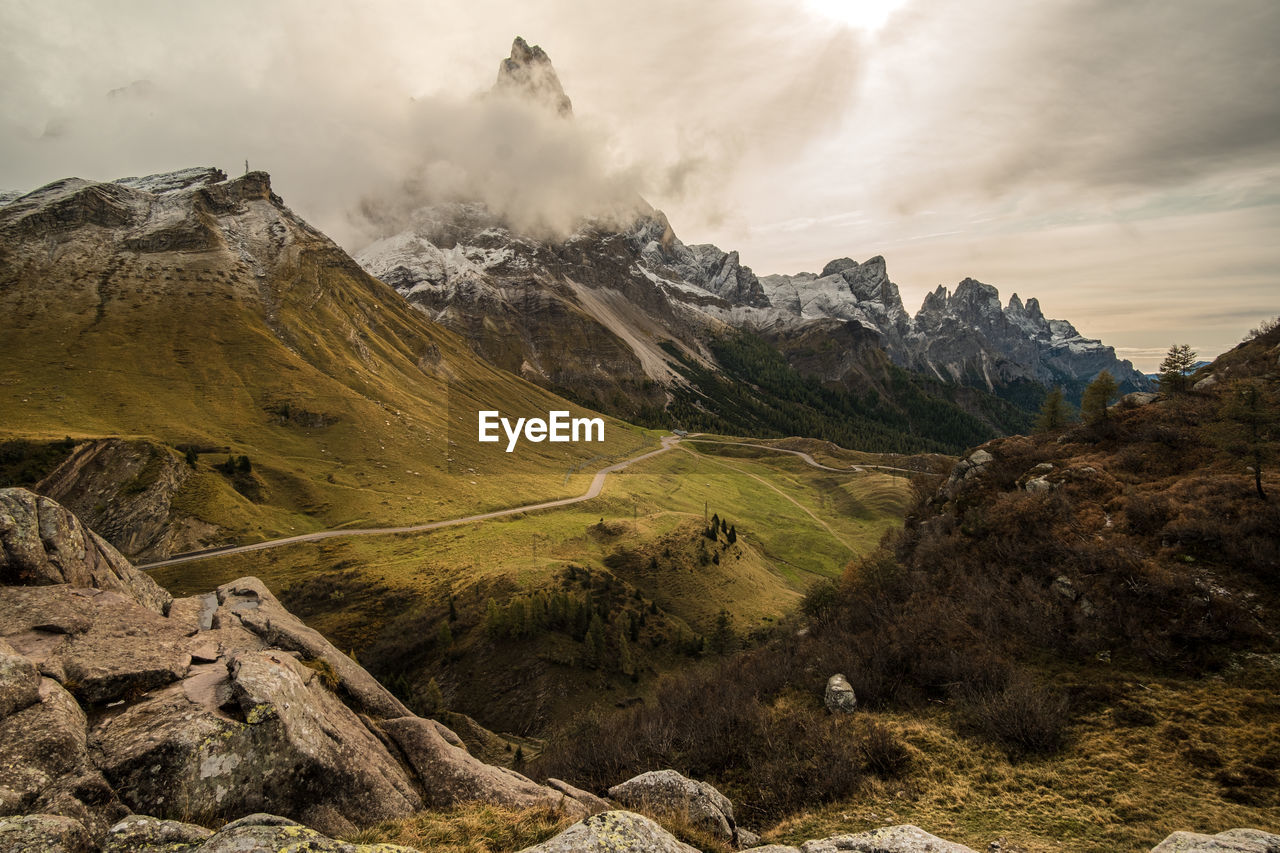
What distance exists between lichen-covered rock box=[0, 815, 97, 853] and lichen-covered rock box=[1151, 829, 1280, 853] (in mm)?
24570

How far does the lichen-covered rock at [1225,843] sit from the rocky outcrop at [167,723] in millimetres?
16487

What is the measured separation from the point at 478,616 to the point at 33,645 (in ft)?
200

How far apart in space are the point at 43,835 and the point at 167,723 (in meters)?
5.40

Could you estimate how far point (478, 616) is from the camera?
237 feet

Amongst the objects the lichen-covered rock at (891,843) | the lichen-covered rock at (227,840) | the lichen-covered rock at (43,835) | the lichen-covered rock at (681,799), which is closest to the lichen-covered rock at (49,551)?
the lichen-covered rock at (43,835)

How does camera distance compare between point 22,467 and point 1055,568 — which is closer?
point 1055,568

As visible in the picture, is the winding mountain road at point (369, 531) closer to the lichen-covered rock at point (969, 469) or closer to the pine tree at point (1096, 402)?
the lichen-covered rock at point (969, 469)

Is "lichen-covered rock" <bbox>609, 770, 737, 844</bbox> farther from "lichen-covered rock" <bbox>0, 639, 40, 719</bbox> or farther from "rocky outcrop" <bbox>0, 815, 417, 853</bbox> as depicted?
"lichen-covered rock" <bbox>0, 639, 40, 719</bbox>

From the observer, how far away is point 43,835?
8.95 metres

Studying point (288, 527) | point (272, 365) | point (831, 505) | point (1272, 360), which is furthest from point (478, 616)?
point (831, 505)

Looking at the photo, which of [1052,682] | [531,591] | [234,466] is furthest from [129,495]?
[1052,682]

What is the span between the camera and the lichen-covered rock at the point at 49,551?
59.0ft

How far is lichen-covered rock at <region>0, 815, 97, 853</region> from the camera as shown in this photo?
8648 millimetres

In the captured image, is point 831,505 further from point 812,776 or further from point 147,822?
point 147,822
